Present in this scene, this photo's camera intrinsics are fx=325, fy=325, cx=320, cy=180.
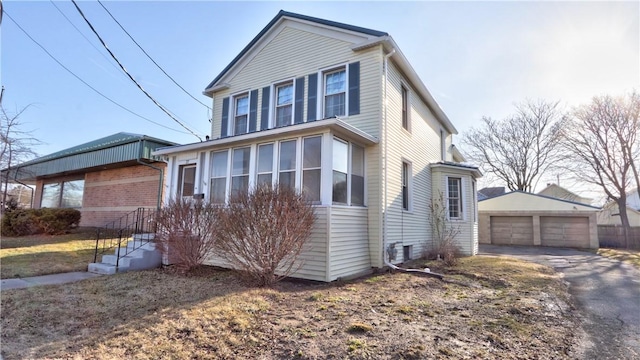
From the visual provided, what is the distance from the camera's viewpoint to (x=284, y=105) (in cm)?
1059

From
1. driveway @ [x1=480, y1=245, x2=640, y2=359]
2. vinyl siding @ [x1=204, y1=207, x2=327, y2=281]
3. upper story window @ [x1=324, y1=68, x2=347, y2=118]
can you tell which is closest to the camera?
driveway @ [x1=480, y1=245, x2=640, y2=359]

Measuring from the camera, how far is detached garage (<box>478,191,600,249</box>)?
1795 cm

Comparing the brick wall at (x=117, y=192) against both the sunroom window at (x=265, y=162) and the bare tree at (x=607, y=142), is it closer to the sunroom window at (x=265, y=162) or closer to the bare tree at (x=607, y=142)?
the sunroom window at (x=265, y=162)

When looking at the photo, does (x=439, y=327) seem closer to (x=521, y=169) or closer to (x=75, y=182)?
(x=75, y=182)

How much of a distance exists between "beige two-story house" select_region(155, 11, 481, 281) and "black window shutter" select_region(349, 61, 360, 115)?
0.03 m

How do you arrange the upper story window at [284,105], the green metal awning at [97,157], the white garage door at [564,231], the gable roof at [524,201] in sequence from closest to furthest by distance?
the upper story window at [284,105], the green metal awning at [97,157], the white garage door at [564,231], the gable roof at [524,201]

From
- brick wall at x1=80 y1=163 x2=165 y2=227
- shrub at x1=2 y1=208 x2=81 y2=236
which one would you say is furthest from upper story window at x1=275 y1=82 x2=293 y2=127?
shrub at x1=2 y1=208 x2=81 y2=236

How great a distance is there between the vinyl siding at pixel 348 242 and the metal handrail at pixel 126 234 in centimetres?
470

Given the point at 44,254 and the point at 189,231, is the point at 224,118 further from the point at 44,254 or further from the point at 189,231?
the point at 44,254

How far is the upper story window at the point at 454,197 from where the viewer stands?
12609 mm

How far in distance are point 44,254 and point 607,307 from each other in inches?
544

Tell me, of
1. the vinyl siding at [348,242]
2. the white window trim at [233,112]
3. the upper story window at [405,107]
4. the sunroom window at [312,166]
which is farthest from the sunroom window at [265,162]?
the upper story window at [405,107]

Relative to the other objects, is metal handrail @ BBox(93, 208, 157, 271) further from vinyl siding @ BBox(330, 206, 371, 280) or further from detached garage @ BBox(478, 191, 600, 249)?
detached garage @ BBox(478, 191, 600, 249)

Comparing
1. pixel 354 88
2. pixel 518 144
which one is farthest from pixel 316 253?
pixel 518 144
